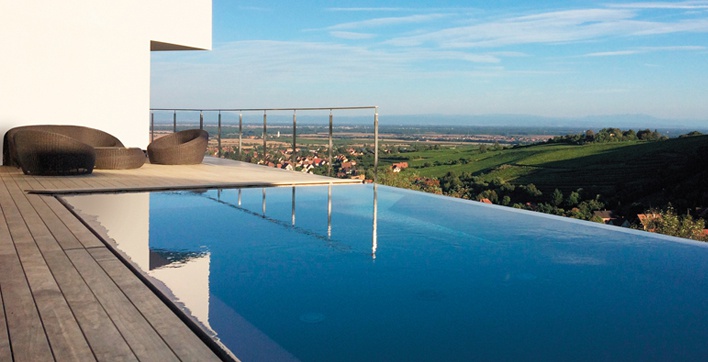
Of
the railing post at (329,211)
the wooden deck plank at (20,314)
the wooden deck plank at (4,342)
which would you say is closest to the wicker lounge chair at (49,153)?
the railing post at (329,211)

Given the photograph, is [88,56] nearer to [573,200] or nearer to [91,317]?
[91,317]

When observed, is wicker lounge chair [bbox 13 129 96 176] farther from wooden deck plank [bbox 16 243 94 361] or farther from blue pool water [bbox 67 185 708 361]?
wooden deck plank [bbox 16 243 94 361]

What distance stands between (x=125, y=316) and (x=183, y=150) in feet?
20.5

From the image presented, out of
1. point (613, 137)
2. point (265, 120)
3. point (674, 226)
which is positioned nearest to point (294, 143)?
point (265, 120)

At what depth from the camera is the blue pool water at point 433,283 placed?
87.7 inches

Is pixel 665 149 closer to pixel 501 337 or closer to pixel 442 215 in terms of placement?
pixel 442 215

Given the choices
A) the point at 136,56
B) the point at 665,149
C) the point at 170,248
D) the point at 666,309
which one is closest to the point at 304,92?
the point at 136,56

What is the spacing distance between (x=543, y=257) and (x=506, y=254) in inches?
7.7

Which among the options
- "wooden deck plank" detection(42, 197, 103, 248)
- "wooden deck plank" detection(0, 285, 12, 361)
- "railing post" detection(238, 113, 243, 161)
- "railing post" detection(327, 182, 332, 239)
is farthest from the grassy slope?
"wooden deck plank" detection(0, 285, 12, 361)

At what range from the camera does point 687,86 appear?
23.6 m

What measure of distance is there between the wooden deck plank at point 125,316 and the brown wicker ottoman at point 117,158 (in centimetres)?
462

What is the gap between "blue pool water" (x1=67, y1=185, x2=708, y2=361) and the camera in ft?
7.30

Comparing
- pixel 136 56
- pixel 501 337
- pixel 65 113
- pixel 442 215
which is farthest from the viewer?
pixel 136 56

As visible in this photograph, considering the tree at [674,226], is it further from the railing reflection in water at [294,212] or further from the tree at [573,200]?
the railing reflection in water at [294,212]
